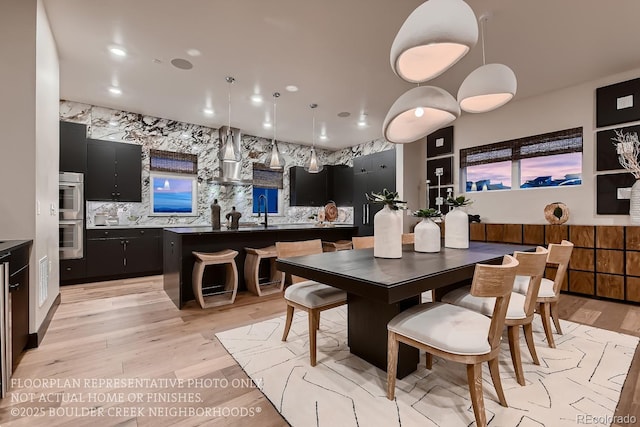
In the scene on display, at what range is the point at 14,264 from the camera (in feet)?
6.30

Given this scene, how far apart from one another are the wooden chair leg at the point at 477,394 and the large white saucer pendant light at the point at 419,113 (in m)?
1.59

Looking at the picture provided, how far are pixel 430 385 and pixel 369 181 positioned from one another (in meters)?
5.02

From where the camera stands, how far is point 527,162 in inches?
180

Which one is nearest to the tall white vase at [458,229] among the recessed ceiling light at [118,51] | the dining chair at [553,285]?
the dining chair at [553,285]

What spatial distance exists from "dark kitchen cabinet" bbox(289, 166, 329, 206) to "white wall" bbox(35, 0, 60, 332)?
4652mm

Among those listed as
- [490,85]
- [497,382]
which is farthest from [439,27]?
[497,382]

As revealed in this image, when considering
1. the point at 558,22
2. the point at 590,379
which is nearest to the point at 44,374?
the point at 590,379

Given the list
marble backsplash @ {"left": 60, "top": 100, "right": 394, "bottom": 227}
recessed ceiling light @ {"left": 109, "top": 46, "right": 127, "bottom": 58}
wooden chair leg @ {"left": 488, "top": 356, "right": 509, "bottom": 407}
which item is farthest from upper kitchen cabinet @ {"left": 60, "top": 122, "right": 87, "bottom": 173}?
wooden chair leg @ {"left": 488, "top": 356, "right": 509, "bottom": 407}

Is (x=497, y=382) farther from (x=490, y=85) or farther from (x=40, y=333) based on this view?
(x=40, y=333)

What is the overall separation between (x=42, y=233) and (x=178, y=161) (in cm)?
343

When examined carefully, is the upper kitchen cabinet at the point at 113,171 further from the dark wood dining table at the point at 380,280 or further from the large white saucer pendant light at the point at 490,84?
the large white saucer pendant light at the point at 490,84

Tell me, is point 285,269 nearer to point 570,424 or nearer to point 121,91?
point 570,424

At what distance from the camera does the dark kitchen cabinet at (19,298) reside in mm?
1925

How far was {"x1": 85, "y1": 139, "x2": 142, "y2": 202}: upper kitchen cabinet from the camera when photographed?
4781 mm
